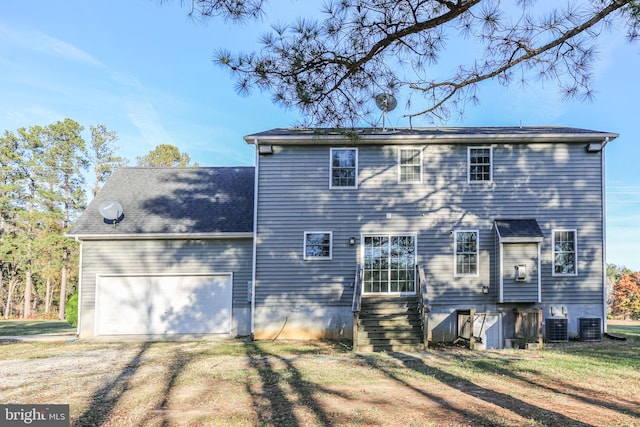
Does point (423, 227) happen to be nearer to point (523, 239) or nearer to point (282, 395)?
point (523, 239)

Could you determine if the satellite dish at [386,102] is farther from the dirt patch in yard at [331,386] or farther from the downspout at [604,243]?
the downspout at [604,243]

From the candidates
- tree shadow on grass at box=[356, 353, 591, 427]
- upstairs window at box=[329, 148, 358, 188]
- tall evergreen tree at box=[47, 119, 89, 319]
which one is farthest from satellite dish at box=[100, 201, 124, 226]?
tall evergreen tree at box=[47, 119, 89, 319]

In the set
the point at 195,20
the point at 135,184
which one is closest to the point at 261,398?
the point at 195,20

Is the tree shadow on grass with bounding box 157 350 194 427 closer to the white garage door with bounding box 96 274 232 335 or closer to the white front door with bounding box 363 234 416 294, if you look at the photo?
the white garage door with bounding box 96 274 232 335

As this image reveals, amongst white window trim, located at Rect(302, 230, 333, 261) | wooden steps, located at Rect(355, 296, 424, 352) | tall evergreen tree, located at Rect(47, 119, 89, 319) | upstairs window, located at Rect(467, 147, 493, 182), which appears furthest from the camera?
tall evergreen tree, located at Rect(47, 119, 89, 319)

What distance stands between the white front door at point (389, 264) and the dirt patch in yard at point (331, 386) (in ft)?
7.78

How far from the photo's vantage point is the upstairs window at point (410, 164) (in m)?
12.2

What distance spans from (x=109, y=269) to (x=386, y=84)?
1067 cm

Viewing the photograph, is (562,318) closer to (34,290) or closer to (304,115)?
(304,115)

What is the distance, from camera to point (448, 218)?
12039 mm

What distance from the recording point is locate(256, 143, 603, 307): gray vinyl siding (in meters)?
11.9

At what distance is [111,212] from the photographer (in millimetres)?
12914

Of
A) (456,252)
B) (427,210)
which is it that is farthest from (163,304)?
(456,252)

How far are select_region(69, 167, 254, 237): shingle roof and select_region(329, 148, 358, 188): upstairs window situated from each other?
2914 millimetres
